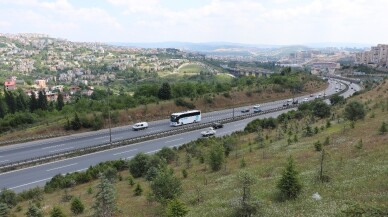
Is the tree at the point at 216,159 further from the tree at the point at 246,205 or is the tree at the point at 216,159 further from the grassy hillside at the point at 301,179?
the tree at the point at 246,205

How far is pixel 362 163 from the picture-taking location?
21.6 m

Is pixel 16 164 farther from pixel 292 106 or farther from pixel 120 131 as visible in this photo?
pixel 292 106

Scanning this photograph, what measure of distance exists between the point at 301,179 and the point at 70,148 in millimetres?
35569

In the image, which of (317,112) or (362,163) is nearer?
(362,163)

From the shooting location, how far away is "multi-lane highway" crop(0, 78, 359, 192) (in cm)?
3606

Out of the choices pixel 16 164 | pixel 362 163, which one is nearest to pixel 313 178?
pixel 362 163

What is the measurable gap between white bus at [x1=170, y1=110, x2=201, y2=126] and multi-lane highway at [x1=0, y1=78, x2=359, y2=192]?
1.62 m

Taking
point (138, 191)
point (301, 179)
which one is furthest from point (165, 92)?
point (301, 179)

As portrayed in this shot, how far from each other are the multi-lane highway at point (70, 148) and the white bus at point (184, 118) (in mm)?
1619

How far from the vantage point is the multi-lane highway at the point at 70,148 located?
36062 mm

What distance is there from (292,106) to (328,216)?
230ft

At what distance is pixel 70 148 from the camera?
154 feet

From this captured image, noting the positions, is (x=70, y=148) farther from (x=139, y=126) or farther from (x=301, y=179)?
(x=301, y=179)

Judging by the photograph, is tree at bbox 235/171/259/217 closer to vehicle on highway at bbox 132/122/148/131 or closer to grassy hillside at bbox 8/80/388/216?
grassy hillside at bbox 8/80/388/216
